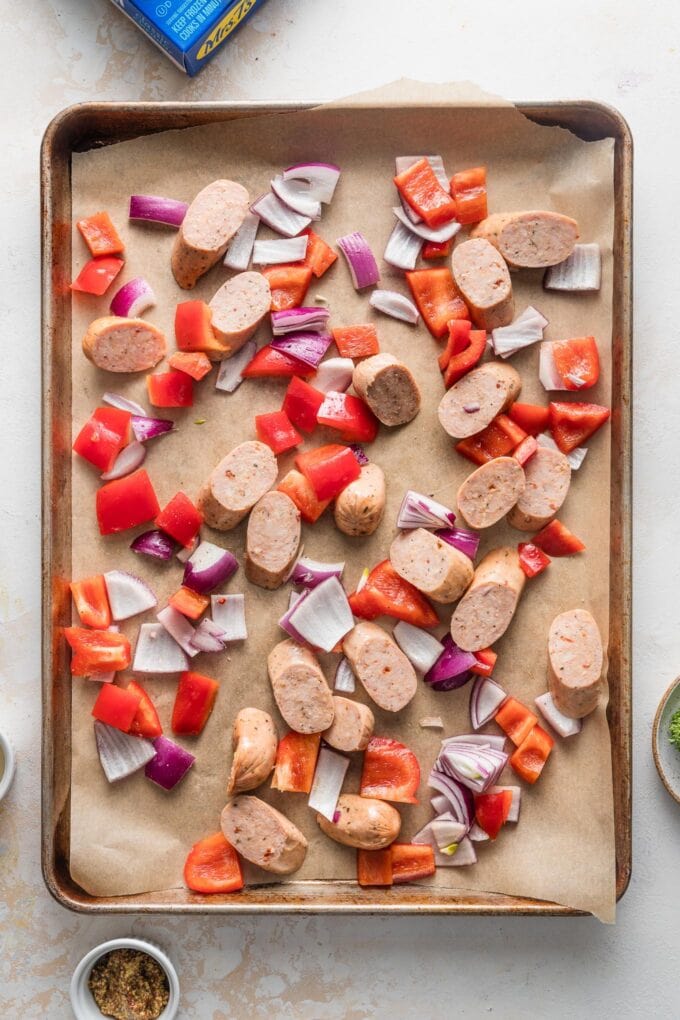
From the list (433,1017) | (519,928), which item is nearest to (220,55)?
(519,928)

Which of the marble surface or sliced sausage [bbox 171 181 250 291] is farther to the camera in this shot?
the marble surface

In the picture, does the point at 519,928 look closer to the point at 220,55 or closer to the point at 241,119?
the point at 241,119

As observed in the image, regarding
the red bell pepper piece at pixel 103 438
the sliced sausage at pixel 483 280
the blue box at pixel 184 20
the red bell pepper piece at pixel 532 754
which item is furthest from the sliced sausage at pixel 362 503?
the blue box at pixel 184 20

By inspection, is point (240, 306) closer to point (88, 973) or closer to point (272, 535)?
point (272, 535)

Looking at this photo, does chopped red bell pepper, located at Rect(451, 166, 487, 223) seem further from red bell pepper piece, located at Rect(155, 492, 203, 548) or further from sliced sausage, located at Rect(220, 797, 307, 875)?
sliced sausage, located at Rect(220, 797, 307, 875)

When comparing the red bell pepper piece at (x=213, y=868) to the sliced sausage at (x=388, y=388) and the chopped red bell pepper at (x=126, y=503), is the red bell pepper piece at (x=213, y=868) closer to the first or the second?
the chopped red bell pepper at (x=126, y=503)

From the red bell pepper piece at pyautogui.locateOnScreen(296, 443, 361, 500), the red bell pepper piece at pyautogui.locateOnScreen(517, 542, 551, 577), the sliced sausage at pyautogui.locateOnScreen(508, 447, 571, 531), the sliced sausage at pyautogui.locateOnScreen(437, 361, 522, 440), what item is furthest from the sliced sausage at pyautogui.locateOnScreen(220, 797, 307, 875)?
the sliced sausage at pyautogui.locateOnScreen(437, 361, 522, 440)
